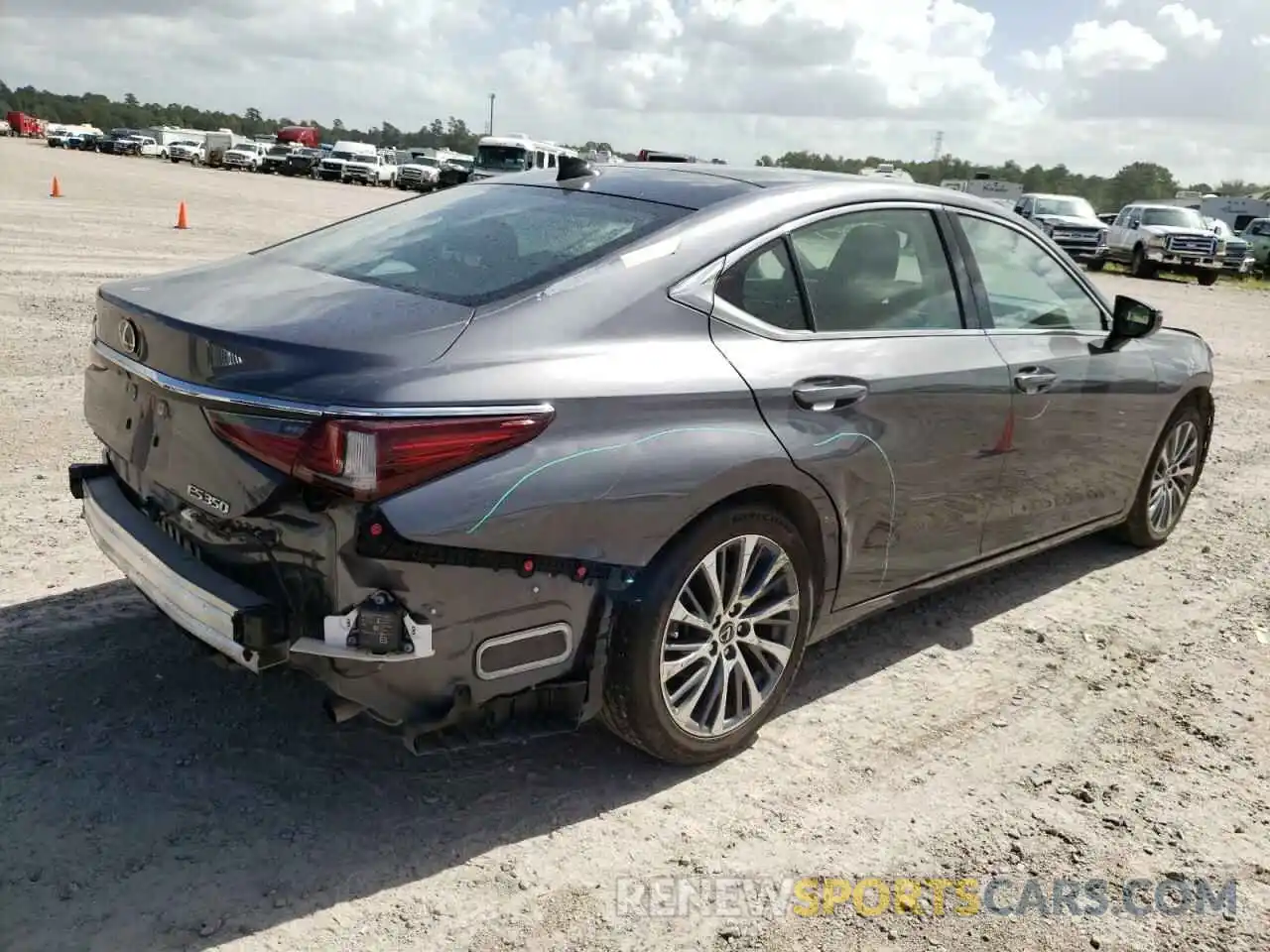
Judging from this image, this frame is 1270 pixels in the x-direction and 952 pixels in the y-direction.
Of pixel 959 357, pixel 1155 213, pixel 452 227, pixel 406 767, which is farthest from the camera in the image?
pixel 1155 213

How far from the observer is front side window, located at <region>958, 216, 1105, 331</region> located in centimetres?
434

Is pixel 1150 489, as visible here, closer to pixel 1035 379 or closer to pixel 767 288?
pixel 1035 379

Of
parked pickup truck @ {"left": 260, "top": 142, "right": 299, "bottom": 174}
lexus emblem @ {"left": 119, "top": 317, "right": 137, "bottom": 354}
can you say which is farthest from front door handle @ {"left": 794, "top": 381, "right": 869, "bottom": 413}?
parked pickup truck @ {"left": 260, "top": 142, "right": 299, "bottom": 174}

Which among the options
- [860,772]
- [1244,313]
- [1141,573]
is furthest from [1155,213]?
[860,772]

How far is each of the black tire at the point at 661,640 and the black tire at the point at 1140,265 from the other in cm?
2951

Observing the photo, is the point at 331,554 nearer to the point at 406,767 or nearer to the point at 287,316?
the point at 287,316

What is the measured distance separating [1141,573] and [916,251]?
96.2 inches

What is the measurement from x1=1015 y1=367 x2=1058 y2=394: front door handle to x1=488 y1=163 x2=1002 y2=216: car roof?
27.0 inches

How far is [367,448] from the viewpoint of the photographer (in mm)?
2564

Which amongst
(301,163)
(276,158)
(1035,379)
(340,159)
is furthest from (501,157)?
(1035,379)

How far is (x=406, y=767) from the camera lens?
3338 mm

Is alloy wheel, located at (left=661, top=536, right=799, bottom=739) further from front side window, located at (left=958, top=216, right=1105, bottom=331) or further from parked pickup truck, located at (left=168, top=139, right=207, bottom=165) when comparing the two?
parked pickup truck, located at (left=168, top=139, right=207, bottom=165)

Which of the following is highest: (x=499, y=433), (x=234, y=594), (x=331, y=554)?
(x=499, y=433)

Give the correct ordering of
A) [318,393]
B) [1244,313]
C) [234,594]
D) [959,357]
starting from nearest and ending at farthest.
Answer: [318,393]
[234,594]
[959,357]
[1244,313]
